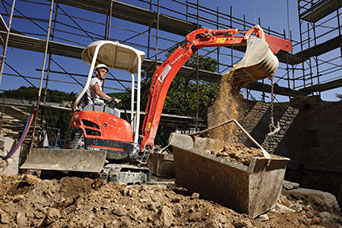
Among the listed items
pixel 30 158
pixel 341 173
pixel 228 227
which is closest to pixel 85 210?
pixel 30 158

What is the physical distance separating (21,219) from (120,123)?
1.86 m

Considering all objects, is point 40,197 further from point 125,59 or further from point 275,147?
point 275,147

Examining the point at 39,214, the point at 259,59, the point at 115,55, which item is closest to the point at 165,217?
the point at 39,214

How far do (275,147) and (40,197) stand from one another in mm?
10826

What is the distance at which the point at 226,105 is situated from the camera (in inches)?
344

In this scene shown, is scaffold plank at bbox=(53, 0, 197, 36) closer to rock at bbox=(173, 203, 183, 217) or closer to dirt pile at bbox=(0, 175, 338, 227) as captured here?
dirt pile at bbox=(0, 175, 338, 227)

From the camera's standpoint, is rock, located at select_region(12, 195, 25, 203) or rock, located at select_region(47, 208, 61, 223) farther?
rock, located at select_region(12, 195, 25, 203)

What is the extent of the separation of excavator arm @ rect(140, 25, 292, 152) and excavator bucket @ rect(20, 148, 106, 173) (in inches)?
70.5

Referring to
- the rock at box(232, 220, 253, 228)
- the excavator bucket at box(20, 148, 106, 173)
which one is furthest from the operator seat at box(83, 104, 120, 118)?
the rock at box(232, 220, 253, 228)

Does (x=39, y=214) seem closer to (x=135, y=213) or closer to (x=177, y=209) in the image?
(x=135, y=213)

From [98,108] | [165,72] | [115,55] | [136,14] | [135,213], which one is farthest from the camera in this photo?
[136,14]

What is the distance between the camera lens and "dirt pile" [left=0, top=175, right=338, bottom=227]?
236cm

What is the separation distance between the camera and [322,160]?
10883mm

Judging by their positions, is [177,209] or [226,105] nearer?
[177,209]
